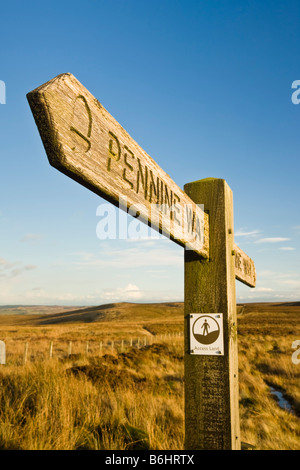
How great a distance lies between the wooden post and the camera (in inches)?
77.7

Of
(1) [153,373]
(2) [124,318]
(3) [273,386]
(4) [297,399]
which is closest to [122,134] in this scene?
(4) [297,399]

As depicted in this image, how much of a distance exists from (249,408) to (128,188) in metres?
6.70

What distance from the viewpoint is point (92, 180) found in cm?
118

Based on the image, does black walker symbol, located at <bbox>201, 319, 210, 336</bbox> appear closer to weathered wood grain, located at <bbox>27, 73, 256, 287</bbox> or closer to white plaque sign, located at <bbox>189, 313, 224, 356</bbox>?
white plaque sign, located at <bbox>189, 313, 224, 356</bbox>

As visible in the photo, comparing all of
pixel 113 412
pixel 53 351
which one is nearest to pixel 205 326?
pixel 113 412

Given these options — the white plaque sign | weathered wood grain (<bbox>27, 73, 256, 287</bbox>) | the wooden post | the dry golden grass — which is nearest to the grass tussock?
the dry golden grass

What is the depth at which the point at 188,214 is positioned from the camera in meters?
2.01

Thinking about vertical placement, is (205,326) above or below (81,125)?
below

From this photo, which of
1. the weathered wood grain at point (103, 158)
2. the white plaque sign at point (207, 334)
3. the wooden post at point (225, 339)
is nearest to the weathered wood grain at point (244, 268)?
the wooden post at point (225, 339)

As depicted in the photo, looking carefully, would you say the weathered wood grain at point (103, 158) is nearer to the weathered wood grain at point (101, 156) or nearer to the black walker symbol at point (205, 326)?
the weathered wood grain at point (101, 156)

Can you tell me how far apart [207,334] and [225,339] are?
12 centimetres

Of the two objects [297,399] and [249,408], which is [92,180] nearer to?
[249,408]

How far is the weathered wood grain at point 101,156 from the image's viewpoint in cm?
102

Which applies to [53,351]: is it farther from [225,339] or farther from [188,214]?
[188,214]
